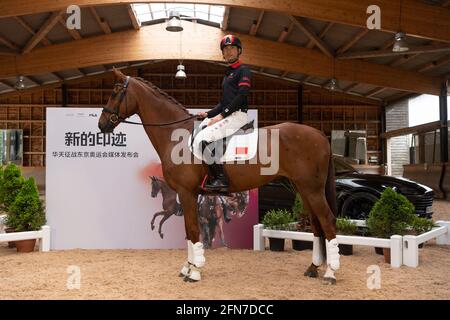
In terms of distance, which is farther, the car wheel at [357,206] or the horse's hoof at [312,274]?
the car wheel at [357,206]

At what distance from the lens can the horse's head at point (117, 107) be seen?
15.0ft

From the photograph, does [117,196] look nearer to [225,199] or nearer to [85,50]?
[225,199]

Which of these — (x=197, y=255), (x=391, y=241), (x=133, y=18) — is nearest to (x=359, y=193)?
(x=391, y=241)

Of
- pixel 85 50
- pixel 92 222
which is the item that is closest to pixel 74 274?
pixel 92 222

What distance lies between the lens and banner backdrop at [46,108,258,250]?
237 inches

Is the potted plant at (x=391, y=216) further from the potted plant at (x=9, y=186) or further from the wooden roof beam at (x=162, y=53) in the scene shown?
the wooden roof beam at (x=162, y=53)

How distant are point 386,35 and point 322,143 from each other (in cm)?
924

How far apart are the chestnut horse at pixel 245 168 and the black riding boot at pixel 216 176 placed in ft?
0.23

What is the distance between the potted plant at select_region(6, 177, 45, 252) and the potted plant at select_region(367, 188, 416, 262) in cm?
461

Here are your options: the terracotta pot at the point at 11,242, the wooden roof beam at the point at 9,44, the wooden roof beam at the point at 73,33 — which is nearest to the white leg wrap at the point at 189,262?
the terracotta pot at the point at 11,242

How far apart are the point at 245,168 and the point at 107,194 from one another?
8.30 feet

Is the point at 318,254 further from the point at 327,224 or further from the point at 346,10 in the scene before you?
the point at 346,10

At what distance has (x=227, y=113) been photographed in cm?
423
